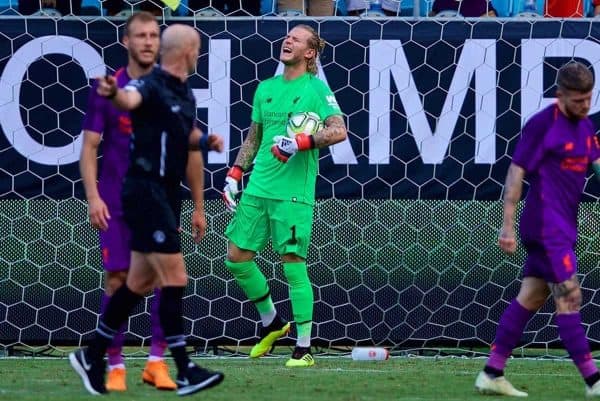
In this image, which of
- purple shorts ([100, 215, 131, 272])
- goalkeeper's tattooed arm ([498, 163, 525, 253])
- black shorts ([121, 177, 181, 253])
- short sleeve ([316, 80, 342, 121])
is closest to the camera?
black shorts ([121, 177, 181, 253])

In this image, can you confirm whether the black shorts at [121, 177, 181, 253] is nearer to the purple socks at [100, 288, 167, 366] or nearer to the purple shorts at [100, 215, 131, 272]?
the purple shorts at [100, 215, 131, 272]

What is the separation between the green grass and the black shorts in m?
0.71

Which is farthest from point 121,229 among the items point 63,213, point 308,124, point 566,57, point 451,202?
point 566,57

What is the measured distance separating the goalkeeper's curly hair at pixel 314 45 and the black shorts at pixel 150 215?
2.44 m

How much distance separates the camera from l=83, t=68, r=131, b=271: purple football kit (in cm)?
676

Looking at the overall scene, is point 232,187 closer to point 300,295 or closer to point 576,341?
point 300,295

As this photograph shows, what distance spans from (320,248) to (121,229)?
2.76 meters

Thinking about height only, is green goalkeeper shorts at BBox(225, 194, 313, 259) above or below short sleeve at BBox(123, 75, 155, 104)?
below

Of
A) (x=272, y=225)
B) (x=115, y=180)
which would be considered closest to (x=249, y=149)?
(x=272, y=225)

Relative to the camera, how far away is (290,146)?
8180 mm

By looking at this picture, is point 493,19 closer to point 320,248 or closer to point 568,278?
point 320,248

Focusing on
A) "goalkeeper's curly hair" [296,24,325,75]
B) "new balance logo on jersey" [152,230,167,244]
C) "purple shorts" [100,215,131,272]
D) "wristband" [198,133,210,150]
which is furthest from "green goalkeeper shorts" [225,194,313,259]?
"new balance logo on jersey" [152,230,167,244]

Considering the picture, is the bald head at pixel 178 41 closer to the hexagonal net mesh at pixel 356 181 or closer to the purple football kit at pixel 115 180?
the purple football kit at pixel 115 180

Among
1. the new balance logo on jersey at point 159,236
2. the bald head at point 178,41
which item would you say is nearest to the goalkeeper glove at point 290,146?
the bald head at point 178,41
